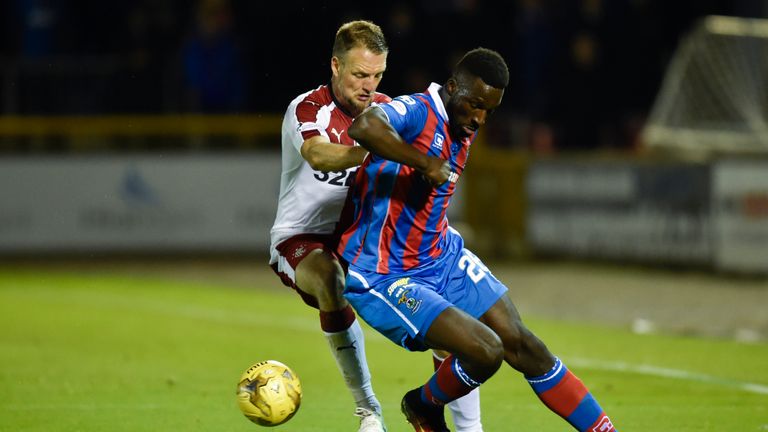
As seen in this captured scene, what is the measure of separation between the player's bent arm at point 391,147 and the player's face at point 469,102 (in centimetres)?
35

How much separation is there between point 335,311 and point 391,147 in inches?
58.1

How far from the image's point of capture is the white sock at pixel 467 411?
6.75 m

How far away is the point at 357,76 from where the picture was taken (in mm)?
6953

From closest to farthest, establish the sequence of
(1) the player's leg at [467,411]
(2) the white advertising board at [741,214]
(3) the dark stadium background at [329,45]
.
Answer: (1) the player's leg at [467,411] < (2) the white advertising board at [741,214] < (3) the dark stadium background at [329,45]

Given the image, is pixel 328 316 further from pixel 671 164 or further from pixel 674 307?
pixel 671 164

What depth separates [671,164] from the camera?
16.0 metres

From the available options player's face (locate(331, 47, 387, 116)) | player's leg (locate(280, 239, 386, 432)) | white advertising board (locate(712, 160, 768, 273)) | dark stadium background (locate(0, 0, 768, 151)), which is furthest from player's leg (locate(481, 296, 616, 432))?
dark stadium background (locate(0, 0, 768, 151))

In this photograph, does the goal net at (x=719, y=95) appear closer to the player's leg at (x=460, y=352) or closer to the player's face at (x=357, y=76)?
the player's face at (x=357, y=76)

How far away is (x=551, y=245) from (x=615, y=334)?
19.3 ft

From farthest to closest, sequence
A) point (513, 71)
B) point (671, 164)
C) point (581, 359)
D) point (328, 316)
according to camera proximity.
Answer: point (513, 71) < point (671, 164) < point (581, 359) < point (328, 316)

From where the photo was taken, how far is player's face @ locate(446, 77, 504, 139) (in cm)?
610

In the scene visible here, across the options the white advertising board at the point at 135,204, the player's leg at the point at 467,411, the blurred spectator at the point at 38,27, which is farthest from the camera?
the blurred spectator at the point at 38,27

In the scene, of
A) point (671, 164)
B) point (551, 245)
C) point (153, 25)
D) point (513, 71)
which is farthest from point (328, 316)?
point (153, 25)

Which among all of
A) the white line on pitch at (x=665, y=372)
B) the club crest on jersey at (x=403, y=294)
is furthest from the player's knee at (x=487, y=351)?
the white line on pitch at (x=665, y=372)
